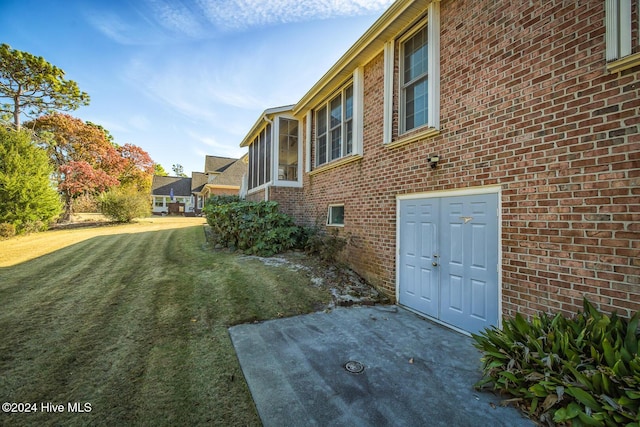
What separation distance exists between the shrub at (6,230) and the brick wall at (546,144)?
1641cm

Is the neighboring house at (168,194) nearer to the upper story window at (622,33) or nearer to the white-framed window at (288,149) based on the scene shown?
the white-framed window at (288,149)

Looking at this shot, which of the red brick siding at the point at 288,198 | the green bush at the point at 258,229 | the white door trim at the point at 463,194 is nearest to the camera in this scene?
the white door trim at the point at 463,194

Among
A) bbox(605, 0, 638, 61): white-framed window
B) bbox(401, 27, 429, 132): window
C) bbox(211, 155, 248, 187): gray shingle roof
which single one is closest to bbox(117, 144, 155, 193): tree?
bbox(211, 155, 248, 187): gray shingle roof

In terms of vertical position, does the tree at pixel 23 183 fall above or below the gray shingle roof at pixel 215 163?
below

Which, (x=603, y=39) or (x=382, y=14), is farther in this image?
(x=382, y=14)

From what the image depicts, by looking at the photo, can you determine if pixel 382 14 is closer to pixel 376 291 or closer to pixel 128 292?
pixel 376 291

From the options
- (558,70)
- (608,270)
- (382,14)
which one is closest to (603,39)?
(558,70)

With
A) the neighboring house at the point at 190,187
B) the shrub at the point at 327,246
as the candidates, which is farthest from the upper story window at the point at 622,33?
the neighboring house at the point at 190,187

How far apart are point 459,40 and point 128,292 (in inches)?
290

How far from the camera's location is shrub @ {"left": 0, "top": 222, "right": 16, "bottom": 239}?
11.0 meters

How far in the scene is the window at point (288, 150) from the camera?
10648 millimetres

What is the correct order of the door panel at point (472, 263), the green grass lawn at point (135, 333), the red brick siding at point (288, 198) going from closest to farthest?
the green grass lawn at point (135, 333)
the door panel at point (472, 263)
the red brick siding at point (288, 198)

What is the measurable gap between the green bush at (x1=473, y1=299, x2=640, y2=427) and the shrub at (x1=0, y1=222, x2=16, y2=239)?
674 inches

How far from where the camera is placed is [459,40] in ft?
13.7
